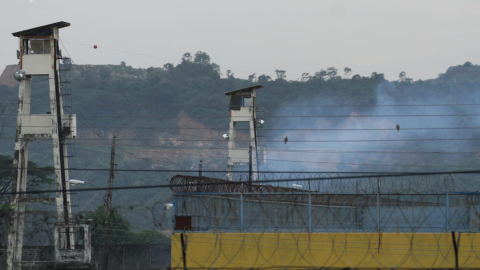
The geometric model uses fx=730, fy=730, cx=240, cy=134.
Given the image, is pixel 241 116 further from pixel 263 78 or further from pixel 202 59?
pixel 202 59

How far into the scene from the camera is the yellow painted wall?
1905cm

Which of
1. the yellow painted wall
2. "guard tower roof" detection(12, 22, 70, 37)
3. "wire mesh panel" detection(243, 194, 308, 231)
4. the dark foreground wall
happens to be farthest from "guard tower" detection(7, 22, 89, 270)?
the dark foreground wall

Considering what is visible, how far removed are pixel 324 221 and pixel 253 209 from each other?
118 inches

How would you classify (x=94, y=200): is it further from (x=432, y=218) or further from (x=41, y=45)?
(x=432, y=218)

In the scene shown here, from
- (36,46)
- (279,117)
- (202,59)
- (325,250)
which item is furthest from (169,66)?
(325,250)

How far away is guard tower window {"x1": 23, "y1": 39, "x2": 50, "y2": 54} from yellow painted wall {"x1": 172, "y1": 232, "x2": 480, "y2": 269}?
10.1 m

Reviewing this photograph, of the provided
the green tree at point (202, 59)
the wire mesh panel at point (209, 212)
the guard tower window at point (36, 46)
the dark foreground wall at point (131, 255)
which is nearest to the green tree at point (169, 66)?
the green tree at point (202, 59)

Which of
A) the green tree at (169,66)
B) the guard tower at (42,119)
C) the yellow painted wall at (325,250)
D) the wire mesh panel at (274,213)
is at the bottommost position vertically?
the yellow painted wall at (325,250)

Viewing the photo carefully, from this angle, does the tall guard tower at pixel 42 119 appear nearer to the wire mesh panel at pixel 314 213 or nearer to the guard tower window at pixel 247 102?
the wire mesh panel at pixel 314 213

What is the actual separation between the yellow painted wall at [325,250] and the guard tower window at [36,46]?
33.3 ft

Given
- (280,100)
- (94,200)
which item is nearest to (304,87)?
(280,100)

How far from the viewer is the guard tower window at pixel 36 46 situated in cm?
2555

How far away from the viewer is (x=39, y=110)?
338 ft

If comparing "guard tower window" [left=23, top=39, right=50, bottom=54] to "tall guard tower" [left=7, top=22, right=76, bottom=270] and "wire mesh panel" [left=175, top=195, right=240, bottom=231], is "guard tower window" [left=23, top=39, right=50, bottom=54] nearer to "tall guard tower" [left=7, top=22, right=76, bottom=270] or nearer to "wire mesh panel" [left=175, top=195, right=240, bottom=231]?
"tall guard tower" [left=7, top=22, right=76, bottom=270]
